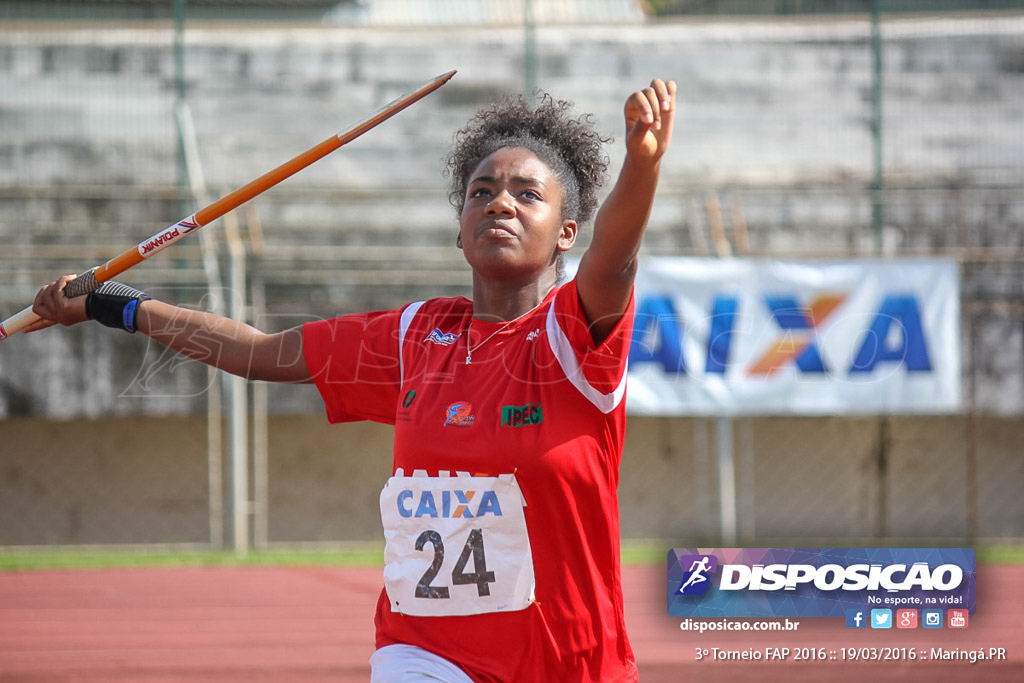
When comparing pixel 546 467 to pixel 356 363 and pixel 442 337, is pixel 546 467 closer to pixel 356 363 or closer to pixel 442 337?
pixel 442 337

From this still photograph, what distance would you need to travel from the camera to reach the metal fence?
396 inches

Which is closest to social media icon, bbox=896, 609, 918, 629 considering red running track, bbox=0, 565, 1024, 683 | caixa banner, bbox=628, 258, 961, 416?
red running track, bbox=0, 565, 1024, 683

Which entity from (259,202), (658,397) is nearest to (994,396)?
(658,397)

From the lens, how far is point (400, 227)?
432 inches

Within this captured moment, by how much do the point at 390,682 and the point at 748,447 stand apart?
8362mm

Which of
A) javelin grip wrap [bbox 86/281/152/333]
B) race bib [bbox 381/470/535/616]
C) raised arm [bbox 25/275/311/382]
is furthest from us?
javelin grip wrap [bbox 86/281/152/333]

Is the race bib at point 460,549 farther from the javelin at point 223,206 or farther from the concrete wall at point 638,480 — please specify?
the concrete wall at point 638,480

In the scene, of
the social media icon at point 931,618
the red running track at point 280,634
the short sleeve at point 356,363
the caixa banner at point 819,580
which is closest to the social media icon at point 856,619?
the caixa banner at point 819,580

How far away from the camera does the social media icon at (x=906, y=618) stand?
4.84m

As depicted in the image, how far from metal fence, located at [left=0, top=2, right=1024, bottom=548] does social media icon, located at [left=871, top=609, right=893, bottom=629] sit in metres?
4.60

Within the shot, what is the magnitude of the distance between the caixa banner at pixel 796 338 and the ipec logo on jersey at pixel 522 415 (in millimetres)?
6651

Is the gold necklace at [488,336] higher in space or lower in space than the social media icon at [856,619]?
higher

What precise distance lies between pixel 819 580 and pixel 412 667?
8.59 ft

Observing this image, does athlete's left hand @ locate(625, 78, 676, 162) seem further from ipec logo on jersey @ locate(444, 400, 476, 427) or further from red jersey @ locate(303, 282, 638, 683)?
ipec logo on jersey @ locate(444, 400, 476, 427)
